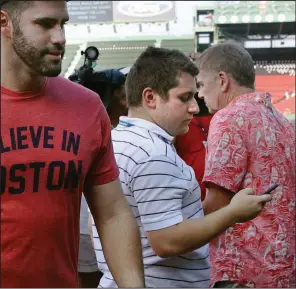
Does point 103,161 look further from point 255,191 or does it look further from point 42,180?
point 255,191

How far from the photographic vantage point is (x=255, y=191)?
194cm

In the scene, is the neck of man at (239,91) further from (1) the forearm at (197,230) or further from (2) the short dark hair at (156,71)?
(1) the forearm at (197,230)

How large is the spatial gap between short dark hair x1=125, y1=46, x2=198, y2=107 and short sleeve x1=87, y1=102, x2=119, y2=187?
1.52 feet

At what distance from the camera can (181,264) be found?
5.75ft

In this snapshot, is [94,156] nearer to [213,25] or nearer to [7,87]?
[7,87]

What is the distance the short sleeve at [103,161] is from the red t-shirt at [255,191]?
21.6 inches

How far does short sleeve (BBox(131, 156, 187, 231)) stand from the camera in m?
1.64

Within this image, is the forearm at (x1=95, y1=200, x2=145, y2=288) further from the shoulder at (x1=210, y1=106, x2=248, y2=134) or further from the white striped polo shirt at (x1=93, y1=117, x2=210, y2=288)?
the shoulder at (x1=210, y1=106, x2=248, y2=134)

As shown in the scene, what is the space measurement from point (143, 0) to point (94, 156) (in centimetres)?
3426

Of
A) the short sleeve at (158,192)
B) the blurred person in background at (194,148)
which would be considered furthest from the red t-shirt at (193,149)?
the short sleeve at (158,192)

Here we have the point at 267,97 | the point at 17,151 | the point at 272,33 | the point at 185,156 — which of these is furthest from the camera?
the point at 272,33

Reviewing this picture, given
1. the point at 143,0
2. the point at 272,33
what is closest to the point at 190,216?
the point at 272,33

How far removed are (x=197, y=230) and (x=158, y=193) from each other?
0.15m

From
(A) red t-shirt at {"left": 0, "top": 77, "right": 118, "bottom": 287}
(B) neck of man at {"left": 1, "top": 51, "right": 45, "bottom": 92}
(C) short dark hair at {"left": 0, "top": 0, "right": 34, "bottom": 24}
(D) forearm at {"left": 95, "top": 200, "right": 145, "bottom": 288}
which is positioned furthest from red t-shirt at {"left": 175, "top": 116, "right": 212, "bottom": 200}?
(C) short dark hair at {"left": 0, "top": 0, "right": 34, "bottom": 24}
